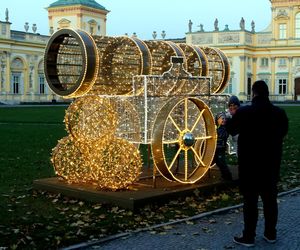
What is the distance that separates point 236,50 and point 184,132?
55964 millimetres

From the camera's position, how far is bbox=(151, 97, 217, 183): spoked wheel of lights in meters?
8.80

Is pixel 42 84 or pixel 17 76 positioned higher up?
pixel 17 76

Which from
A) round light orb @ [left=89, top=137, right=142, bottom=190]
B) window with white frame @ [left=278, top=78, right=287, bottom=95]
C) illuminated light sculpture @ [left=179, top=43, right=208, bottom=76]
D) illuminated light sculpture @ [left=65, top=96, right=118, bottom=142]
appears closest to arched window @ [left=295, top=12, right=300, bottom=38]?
window with white frame @ [left=278, top=78, right=287, bottom=95]

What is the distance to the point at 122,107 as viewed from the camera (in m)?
9.44

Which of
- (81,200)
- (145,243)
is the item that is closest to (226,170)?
(81,200)

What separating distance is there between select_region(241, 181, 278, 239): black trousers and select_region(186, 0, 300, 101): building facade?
5780 centimetres

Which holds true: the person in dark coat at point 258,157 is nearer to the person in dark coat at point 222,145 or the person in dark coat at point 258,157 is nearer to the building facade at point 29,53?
the person in dark coat at point 222,145

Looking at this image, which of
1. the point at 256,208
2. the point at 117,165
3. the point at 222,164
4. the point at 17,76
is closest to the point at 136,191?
the point at 117,165

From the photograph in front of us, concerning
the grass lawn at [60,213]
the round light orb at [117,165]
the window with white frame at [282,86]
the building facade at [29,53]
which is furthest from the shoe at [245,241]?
the window with white frame at [282,86]

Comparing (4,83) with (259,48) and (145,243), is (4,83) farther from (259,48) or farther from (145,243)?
(145,243)

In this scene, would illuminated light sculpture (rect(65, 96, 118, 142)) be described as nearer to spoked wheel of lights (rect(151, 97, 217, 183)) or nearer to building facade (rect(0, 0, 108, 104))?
spoked wheel of lights (rect(151, 97, 217, 183))

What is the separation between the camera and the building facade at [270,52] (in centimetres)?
6316

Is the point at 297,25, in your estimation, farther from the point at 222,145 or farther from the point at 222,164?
the point at 222,164

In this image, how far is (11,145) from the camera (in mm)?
16625
